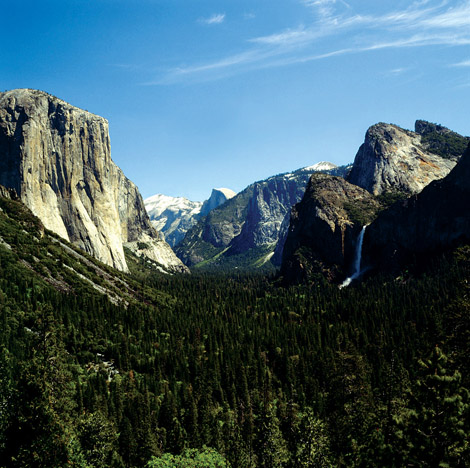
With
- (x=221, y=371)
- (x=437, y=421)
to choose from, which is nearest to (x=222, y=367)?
(x=221, y=371)

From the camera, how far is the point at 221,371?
96625 mm

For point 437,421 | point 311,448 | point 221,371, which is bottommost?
point 221,371

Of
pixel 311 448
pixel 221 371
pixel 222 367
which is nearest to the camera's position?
pixel 311 448

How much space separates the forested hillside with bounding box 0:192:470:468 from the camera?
30609 millimetres

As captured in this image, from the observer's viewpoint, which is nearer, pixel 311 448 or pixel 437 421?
Answer: pixel 437 421

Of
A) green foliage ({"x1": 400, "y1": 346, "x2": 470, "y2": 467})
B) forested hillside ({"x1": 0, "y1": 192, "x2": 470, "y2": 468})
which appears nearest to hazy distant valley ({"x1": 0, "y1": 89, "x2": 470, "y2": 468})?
green foliage ({"x1": 400, "y1": 346, "x2": 470, "y2": 467})

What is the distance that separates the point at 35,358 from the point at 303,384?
239 ft

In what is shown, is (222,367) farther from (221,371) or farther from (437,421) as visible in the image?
(437,421)

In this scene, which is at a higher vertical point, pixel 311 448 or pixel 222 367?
pixel 311 448

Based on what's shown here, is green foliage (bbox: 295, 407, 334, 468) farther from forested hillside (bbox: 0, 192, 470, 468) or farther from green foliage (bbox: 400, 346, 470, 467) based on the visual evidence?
green foliage (bbox: 400, 346, 470, 467)

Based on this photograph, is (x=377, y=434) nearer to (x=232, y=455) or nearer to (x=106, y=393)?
(x=232, y=455)

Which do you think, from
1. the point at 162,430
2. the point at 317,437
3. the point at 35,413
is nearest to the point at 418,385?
the point at 317,437

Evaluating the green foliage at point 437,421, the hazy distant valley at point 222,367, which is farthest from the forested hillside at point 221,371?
the hazy distant valley at point 222,367

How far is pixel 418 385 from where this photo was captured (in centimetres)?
2447
